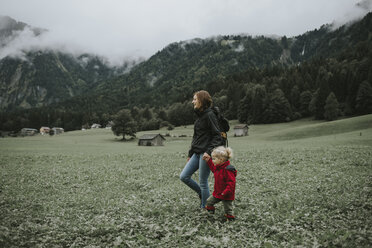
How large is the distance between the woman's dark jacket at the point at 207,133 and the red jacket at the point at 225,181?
76cm

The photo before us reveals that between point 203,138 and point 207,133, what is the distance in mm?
245

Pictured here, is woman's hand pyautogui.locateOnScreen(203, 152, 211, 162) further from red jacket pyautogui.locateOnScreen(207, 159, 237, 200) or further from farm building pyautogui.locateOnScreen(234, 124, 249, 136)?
farm building pyautogui.locateOnScreen(234, 124, 249, 136)

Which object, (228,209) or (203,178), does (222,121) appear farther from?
(228,209)

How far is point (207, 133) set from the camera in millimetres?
8969

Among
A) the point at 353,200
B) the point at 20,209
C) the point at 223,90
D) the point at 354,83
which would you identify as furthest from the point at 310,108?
the point at 20,209

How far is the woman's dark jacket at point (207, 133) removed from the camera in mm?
8742

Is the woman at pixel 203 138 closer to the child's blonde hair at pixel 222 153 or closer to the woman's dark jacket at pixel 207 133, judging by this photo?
the woman's dark jacket at pixel 207 133

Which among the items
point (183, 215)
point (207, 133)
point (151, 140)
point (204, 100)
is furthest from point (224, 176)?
point (151, 140)

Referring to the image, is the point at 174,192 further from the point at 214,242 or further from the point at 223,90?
the point at 223,90

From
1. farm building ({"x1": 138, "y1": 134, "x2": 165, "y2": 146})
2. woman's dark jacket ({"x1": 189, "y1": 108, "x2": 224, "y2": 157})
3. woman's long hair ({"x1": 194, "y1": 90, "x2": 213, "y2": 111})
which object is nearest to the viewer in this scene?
woman's dark jacket ({"x1": 189, "y1": 108, "x2": 224, "y2": 157})

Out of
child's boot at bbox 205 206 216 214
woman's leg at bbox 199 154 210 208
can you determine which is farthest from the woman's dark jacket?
child's boot at bbox 205 206 216 214

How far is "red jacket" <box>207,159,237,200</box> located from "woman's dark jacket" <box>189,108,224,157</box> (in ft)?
2.49

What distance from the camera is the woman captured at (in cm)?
877

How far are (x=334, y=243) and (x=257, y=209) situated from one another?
3.39 m
